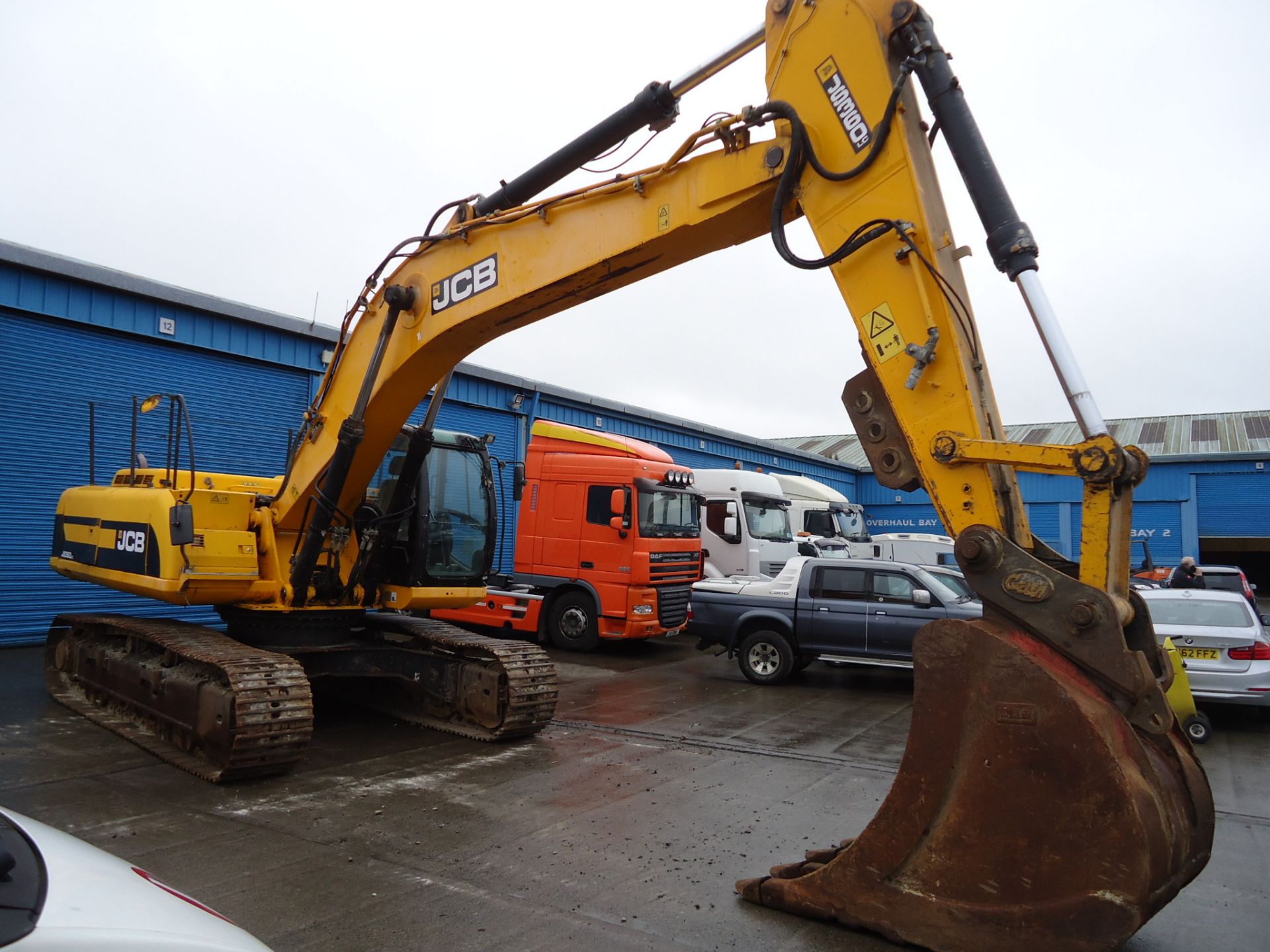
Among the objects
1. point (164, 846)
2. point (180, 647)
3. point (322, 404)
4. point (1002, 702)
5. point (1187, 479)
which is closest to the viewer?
point (1002, 702)

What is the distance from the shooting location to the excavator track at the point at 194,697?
6.17m

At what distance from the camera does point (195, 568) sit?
714 centimetres

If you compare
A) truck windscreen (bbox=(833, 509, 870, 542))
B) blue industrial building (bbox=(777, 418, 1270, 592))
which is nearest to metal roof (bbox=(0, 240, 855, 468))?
truck windscreen (bbox=(833, 509, 870, 542))

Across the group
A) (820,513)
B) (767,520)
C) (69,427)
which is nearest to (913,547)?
(820,513)

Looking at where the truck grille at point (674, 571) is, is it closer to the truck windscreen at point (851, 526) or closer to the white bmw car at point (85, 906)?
the truck windscreen at point (851, 526)

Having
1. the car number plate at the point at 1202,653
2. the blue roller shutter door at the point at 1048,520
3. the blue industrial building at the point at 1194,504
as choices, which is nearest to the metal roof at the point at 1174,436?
the blue industrial building at the point at 1194,504

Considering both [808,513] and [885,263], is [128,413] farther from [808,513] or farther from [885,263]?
[808,513]

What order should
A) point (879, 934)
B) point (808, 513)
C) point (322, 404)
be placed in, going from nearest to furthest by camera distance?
point (879, 934), point (322, 404), point (808, 513)

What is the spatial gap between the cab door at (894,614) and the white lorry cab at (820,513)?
28.6ft

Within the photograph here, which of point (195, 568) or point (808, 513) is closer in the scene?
point (195, 568)

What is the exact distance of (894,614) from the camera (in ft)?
35.6

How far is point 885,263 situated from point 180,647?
238 inches

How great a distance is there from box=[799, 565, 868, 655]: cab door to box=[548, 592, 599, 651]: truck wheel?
3.92 meters

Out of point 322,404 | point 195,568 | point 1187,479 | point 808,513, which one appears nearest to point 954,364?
point 322,404
